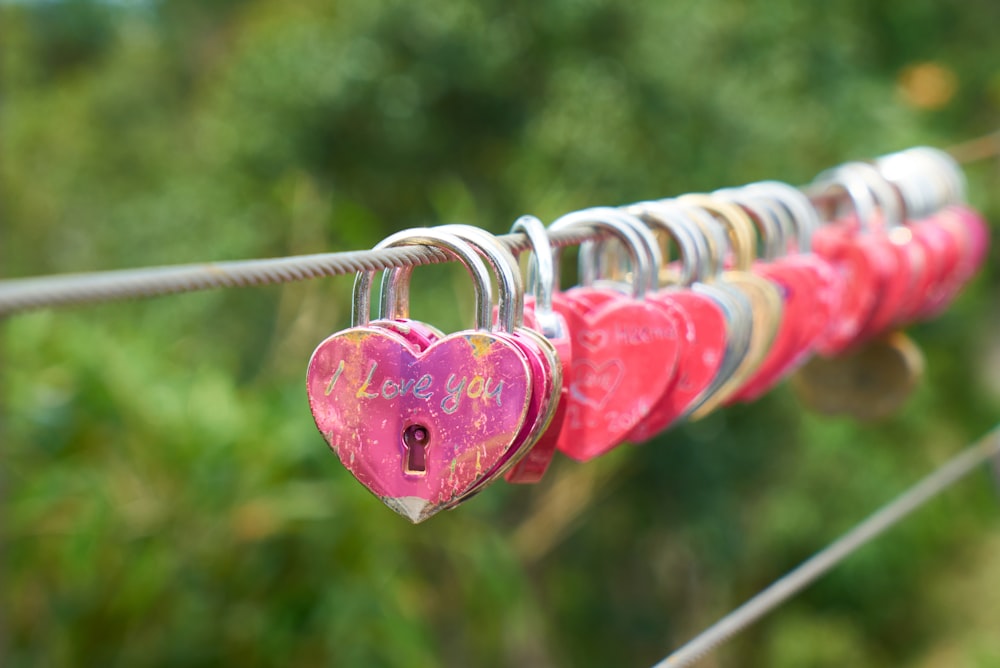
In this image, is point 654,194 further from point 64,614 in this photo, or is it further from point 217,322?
point 64,614

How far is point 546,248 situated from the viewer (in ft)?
2.41

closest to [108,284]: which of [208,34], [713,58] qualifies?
[713,58]

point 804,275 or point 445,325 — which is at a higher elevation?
point 804,275

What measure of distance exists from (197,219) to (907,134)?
3453 mm

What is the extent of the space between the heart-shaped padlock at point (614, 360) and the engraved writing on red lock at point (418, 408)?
0.59ft

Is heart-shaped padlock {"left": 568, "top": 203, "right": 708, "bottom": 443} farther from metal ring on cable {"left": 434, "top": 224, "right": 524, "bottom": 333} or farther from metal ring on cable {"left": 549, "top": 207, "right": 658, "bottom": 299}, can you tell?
metal ring on cable {"left": 434, "top": 224, "right": 524, "bottom": 333}

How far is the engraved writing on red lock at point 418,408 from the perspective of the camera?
24.6 inches

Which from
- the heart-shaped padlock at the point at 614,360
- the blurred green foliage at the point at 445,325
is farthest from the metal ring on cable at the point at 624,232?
the blurred green foliage at the point at 445,325

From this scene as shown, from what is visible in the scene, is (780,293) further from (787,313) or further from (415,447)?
(415,447)

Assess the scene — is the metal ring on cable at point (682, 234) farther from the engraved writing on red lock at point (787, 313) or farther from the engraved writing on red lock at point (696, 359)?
the engraved writing on red lock at point (787, 313)

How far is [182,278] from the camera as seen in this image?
16.6 inches

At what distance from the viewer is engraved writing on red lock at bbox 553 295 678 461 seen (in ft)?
2.63

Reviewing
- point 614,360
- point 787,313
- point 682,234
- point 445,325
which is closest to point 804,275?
point 787,313

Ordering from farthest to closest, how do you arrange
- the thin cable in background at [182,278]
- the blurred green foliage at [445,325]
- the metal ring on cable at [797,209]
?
the blurred green foliage at [445,325] < the metal ring on cable at [797,209] < the thin cable in background at [182,278]
